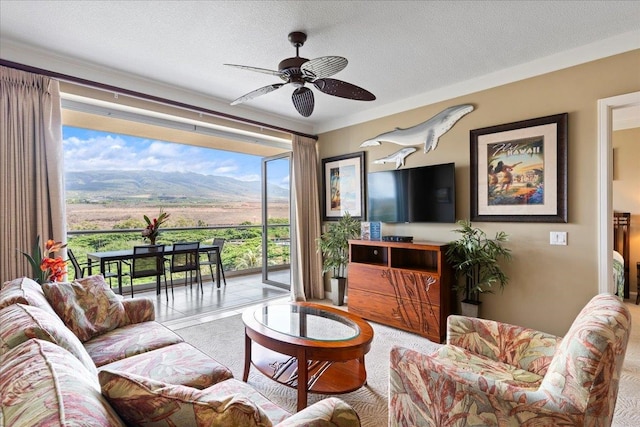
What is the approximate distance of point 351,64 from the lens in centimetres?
312

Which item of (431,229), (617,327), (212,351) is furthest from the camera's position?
(431,229)

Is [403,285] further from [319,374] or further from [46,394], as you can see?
[46,394]

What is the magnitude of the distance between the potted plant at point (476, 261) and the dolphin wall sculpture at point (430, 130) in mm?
1057

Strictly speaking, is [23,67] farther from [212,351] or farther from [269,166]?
[269,166]

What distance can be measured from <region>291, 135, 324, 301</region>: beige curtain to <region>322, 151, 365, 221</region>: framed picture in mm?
162

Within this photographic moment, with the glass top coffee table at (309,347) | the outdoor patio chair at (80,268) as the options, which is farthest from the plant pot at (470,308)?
the outdoor patio chair at (80,268)

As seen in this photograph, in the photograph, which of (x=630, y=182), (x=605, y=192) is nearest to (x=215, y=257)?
(x=605, y=192)

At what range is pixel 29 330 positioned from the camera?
1169 mm

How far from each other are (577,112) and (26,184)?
490 cm

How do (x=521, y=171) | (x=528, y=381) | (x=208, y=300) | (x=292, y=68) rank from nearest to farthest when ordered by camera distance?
1. (x=528, y=381)
2. (x=292, y=68)
3. (x=521, y=171)
4. (x=208, y=300)

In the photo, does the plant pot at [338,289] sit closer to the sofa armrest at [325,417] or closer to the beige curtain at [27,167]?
the beige curtain at [27,167]

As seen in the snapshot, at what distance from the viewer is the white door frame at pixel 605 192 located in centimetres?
272

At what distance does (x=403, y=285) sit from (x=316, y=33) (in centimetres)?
259

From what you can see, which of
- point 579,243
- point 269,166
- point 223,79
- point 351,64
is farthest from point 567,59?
point 269,166
